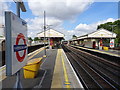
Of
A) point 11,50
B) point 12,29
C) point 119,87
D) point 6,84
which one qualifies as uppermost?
point 12,29

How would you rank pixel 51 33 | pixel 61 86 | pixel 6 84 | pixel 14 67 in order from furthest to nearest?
pixel 51 33, pixel 6 84, pixel 61 86, pixel 14 67

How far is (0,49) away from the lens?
23.5 m

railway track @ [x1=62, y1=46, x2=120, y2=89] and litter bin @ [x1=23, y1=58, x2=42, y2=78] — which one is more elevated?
litter bin @ [x1=23, y1=58, x2=42, y2=78]

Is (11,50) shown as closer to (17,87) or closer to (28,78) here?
(17,87)

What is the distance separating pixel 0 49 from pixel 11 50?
23769mm

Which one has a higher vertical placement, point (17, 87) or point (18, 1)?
point (18, 1)

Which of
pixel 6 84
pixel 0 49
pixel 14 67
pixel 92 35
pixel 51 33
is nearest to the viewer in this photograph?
pixel 14 67

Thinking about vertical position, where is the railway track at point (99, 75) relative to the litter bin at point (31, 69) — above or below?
below

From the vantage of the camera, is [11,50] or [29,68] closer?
[11,50]

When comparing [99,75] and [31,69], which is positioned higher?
[31,69]

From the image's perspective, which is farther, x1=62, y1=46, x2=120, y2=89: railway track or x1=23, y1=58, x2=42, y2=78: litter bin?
x1=62, y1=46, x2=120, y2=89: railway track

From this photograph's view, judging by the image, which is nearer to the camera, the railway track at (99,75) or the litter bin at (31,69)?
the litter bin at (31,69)

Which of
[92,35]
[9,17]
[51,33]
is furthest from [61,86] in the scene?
[92,35]

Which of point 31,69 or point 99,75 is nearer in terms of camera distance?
point 31,69
